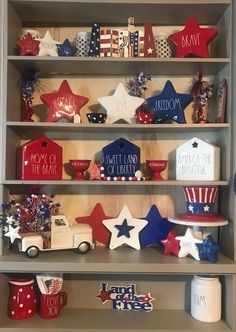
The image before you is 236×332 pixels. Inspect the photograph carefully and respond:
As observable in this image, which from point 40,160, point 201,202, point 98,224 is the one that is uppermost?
point 40,160

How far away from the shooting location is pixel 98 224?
1.47 meters

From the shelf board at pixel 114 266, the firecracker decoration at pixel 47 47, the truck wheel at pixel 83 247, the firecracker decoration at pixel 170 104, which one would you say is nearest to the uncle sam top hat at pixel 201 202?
the shelf board at pixel 114 266

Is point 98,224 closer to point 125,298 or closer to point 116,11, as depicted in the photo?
point 125,298

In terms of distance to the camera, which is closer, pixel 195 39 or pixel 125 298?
pixel 195 39

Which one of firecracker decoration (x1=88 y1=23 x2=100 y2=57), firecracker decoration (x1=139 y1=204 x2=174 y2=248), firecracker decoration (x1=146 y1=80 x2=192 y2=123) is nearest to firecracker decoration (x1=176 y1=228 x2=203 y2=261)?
firecracker decoration (x1=139 y1=204 x2=174 y2=248)

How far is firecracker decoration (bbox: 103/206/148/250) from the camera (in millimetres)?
1424

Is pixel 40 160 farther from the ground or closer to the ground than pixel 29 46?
closer to the ground

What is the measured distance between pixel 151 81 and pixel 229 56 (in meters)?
0.33

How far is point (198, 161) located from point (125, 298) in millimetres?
640

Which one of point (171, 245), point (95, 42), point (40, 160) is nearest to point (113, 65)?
point (95, 42)

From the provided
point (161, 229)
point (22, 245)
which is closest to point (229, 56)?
point (161, 229)

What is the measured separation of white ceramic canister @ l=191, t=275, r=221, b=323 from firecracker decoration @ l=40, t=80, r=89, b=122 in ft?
2.65

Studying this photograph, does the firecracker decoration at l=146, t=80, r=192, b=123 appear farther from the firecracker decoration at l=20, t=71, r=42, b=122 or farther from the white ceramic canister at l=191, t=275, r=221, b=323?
the white ceramic canister at l=191, t=275, r=221, b=323

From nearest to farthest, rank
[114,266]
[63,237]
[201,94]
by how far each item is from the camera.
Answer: [114,266]
[63,237]
[201,94]
